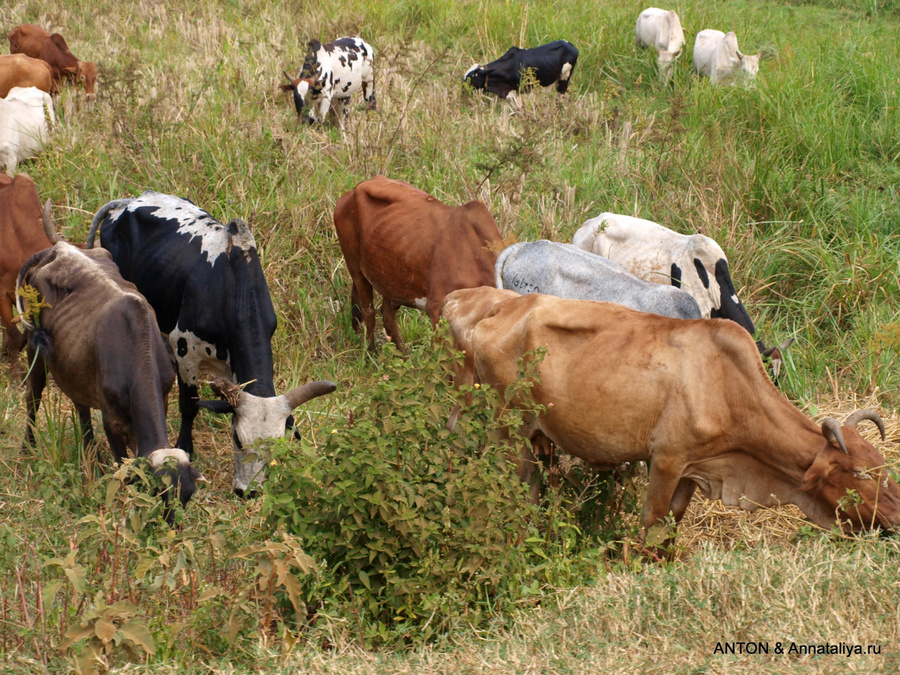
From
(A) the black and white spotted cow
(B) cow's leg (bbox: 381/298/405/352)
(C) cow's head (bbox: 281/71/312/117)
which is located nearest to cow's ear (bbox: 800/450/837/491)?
(A) the black and white spotted cow

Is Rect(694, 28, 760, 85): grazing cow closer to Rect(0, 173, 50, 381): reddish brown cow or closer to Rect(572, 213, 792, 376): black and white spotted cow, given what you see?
Rect(572, 213, 792, 376): black and white spotted cow

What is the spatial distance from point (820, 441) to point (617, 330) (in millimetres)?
1002

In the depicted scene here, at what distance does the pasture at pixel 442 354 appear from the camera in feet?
10.8

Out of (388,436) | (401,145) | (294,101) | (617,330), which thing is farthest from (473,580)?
(294,101)

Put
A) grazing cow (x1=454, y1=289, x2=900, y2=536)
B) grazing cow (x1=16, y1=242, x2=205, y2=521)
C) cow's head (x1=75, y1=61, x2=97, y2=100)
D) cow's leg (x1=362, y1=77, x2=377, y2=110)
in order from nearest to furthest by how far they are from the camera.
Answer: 1. grazing cow (x1=454, y1=289, x2=900, y2=536)
2. grazing cow (x1=16, y1=242, x2=205, y2=521)
3. cow's head (x1=75, y1=61, x2=97, y2=100)
4. cow's leg (x1=362, y1=77, x2=377, y2=110)

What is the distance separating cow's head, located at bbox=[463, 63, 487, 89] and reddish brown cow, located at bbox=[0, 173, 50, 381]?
5816 millimetres

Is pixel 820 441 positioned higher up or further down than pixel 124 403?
higher up

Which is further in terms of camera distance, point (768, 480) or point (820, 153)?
point (820, 153)

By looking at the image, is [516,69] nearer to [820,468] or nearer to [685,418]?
[685,418]

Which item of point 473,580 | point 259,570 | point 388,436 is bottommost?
point 473,580

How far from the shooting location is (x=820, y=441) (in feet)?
12.9

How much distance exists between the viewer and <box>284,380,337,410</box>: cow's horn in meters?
4.75

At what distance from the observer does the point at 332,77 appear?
34.7ft

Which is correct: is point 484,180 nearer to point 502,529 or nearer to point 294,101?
point 294,101
